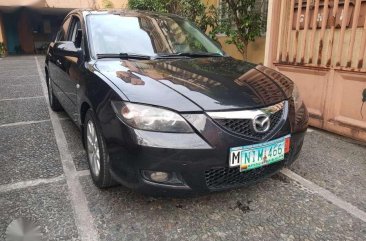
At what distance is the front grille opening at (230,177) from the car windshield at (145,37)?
143 centimetres

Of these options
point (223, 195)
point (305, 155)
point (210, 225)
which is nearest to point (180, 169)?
point (210, 225)

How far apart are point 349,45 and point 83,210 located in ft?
11.5

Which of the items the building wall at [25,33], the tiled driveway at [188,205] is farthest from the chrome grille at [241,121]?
the building wall at [25,33]

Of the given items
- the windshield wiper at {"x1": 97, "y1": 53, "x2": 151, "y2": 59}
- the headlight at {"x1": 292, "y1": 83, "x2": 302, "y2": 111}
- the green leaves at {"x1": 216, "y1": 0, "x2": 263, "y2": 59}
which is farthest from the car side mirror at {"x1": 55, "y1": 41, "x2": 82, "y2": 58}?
the green leaves at {"x1": 216, "y1": 0, "x2": 263, "y2": 59}

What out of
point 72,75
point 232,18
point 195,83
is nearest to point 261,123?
point 195,83

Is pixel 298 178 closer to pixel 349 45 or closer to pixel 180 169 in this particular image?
pixel 180 169

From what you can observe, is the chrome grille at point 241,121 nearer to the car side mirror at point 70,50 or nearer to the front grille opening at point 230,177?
the front grille opening at point 230,177

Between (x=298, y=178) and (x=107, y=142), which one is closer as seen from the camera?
(x=107, y=142)

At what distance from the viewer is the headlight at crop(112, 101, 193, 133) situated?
7.16ft

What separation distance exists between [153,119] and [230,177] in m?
0.68

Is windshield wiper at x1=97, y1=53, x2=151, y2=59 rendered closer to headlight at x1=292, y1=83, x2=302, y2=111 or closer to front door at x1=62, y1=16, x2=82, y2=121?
front door at x1=62, y1=16, x2=82, y2=121

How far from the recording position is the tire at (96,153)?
2.54 meters

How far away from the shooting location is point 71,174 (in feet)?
10.4

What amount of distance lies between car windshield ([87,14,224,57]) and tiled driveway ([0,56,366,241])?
4.13ft
